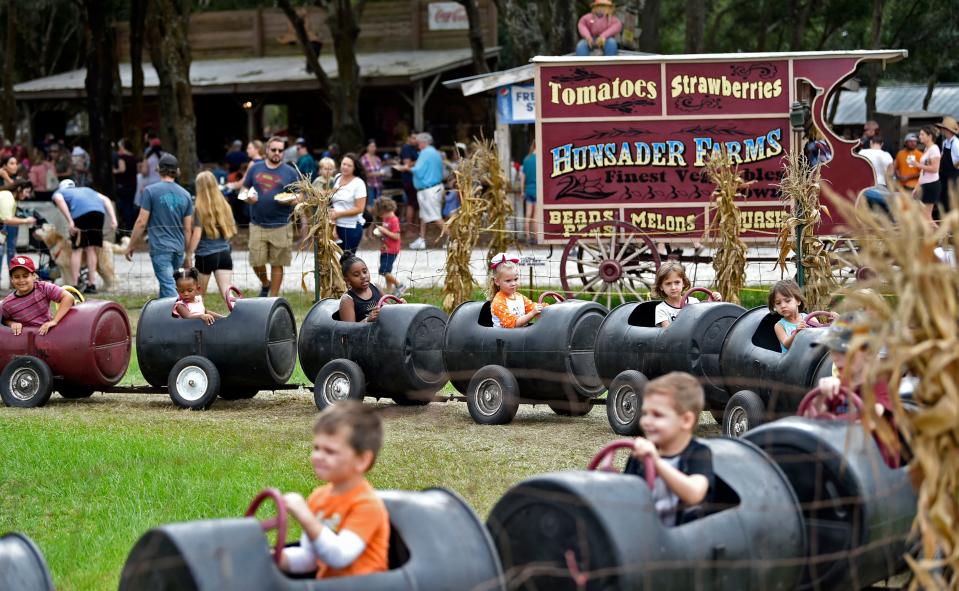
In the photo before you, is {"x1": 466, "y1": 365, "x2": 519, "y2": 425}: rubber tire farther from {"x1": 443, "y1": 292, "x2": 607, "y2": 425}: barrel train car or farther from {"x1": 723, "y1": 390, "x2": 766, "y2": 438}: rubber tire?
{"x1": 723, "y1": 390, "x2": 766, "y2": 438}: rubber tire

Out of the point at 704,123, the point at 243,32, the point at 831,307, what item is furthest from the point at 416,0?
the point at 831,307

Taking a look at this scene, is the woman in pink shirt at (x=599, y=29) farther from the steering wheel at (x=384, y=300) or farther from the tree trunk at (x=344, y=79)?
the tree trunk at (x=344, y=79)

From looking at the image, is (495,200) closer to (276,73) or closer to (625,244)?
(625,244)

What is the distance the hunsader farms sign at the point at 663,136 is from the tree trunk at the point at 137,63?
761 inches

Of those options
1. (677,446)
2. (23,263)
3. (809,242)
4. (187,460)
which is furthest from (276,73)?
(677,446)

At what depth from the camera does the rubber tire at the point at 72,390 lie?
11.6 meters

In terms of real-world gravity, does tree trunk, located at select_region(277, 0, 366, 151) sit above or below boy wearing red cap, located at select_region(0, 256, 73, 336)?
above

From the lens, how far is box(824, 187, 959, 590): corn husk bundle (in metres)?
4.39

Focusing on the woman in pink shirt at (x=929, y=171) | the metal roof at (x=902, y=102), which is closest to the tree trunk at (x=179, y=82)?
the woman in pink shirt at (x=929, y=171)

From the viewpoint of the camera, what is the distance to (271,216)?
53.2ft

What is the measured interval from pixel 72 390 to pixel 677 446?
775 centimetres

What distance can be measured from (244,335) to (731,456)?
21.7 ft

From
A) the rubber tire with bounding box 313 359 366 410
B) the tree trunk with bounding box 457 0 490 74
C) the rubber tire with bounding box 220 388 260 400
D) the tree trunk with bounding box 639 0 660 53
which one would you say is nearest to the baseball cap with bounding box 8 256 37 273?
the rubber tire with bounding box 220 388 260 400

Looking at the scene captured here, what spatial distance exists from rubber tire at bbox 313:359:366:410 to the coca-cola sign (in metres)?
26.7
